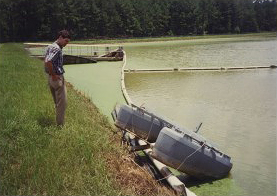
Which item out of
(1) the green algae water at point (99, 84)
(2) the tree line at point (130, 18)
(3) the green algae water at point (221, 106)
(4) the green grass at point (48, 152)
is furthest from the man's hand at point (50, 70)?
(2) the tree line at point (130, 18)

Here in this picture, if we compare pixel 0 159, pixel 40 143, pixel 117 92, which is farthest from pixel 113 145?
pixel 117 92

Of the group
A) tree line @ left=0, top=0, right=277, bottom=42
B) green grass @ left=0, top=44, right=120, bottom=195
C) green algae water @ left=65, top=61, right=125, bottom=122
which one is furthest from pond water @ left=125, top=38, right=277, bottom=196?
tree line @ left=0, top=0, right=277, bottom=42

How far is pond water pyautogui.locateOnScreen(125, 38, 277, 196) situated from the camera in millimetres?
7254

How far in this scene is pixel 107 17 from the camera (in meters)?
75.6

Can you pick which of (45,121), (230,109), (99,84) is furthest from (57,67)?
(99,84)

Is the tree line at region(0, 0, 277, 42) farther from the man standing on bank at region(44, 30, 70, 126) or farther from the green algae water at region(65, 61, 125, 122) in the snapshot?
the man standing on bank at region(44, 30, 70, 126)

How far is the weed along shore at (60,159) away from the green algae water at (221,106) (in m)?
1.61

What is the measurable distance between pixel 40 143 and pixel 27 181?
1.28 meters

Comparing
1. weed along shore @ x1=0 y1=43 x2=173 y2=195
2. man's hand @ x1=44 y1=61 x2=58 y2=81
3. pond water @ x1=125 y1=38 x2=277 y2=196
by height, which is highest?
man's hand @ x1=44 y1=61 x2=58 y2=81

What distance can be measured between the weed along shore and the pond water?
1.66 metres

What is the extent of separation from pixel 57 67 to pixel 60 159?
1.77 meters

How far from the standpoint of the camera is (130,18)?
80.1 meters

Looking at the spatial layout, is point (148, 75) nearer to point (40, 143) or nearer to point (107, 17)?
point (40, 143)

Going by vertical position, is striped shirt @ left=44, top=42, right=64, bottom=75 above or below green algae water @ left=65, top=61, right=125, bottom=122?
above
